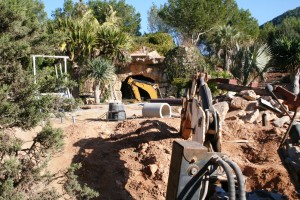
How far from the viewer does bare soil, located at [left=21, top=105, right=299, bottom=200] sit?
770 centimetres

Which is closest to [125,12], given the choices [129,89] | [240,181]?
[129,89]

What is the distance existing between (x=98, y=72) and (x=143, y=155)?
12.9 meters

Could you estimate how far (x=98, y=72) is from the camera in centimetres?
2106

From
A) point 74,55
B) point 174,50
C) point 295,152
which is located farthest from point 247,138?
point 174,50

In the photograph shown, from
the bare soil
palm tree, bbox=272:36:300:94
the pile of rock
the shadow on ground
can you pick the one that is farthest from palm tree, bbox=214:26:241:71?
the shadow on ground

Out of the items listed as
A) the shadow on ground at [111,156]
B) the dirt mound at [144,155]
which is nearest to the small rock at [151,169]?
the dirt mound at [144,155]

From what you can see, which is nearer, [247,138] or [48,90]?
[48,90]

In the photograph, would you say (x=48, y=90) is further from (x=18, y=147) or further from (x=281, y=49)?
(x=281, y=49)

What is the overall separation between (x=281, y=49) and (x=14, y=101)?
795 inches

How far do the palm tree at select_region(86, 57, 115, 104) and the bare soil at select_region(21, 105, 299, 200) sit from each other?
1071 centimetres

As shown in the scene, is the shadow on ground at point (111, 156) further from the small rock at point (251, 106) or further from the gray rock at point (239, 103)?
the small rock at point (251, 106)

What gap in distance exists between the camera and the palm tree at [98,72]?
2098 centimetres

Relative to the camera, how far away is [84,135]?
9469 mm

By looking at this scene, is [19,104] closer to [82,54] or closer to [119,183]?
[119,183]
